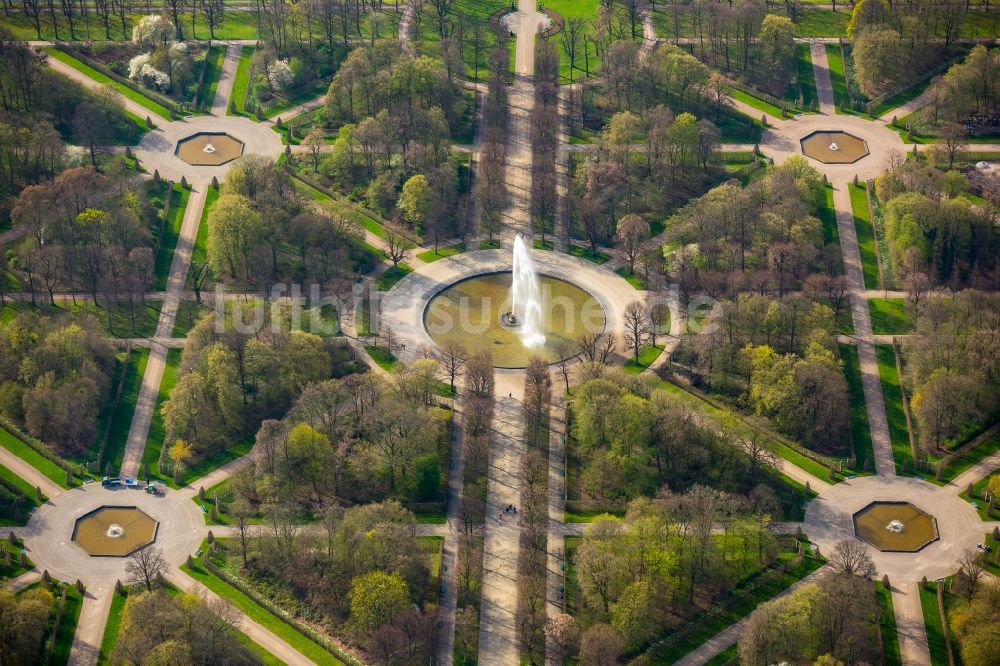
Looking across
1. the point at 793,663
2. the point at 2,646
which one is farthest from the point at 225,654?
the point at 793,663

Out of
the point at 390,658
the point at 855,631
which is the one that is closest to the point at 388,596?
the point at 390,658

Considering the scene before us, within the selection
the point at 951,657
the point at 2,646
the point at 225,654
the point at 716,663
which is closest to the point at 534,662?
the point at 716,663

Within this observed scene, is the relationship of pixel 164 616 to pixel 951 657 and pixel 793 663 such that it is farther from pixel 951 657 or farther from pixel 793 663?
pixel 951 657

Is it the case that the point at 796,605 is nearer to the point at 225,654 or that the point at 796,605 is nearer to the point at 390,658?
the point at 390,658

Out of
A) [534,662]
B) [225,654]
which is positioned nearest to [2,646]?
[225,654]

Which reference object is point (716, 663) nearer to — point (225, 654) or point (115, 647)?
point (225, 654)
